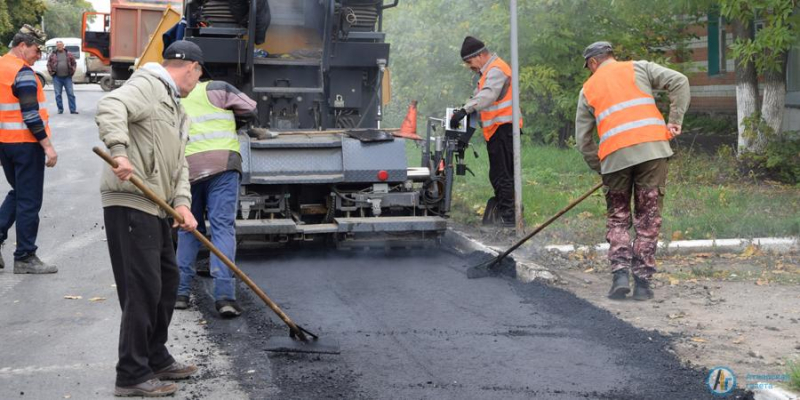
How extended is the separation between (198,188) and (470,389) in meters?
2.89

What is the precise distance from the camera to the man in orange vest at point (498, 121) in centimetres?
969

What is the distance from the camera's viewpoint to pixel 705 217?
966 cm

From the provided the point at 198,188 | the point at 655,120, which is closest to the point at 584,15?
the point at 655,120

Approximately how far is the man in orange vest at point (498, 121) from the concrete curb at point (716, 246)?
1.30 metres

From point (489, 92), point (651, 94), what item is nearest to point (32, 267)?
point (489, 92)

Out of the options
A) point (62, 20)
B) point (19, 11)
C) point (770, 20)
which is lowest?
point (770, 20)

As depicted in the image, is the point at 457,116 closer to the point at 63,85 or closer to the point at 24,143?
the point at 24,143

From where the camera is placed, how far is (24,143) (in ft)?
26.6

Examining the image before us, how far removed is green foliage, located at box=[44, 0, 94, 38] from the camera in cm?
6700

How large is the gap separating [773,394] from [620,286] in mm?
2448

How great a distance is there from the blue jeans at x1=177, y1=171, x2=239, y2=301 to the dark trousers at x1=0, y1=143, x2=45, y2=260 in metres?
1.81

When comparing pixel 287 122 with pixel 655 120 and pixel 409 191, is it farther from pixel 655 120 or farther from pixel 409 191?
pixel 655 120

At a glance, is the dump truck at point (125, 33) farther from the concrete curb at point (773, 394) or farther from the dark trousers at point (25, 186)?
the concrete curb at point (773, 394)

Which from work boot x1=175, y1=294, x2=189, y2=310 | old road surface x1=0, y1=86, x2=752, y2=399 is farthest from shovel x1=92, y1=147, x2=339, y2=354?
work boot x1=175, y1=294, x2=189, y2=310
